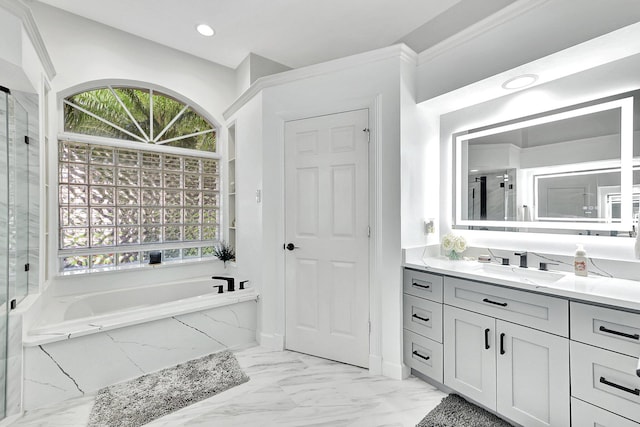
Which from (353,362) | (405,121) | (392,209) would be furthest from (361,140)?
(353,362)

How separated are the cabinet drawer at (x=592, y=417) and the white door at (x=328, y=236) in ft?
4.15

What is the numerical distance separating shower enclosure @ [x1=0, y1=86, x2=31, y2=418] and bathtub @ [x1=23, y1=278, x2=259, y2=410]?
0.19 metres

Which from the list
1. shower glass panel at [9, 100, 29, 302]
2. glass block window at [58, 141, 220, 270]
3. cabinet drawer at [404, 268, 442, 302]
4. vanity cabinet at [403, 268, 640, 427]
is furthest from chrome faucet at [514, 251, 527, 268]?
shower glass panel at [9, 100, 29, 302]

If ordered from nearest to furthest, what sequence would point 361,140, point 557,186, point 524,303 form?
point 524,303, point 557,186, point 361,140

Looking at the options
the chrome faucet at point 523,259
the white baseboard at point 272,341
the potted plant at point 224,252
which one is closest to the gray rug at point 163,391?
the white baseboard at point 272,341

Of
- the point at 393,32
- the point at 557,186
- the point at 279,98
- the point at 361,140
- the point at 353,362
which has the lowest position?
the point at 353,362

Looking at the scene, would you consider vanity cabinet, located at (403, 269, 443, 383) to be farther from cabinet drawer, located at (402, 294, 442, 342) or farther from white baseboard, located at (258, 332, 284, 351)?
white baseboard, located at (258, 332, 284, 351)

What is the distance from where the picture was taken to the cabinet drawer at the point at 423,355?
206cm

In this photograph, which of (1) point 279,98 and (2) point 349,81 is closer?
(2) point 349,81

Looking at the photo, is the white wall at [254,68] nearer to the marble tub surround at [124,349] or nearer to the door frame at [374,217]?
the door frame at [374,217]

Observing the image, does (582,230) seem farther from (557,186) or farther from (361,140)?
(361,140)

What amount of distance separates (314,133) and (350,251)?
1047 millimetres

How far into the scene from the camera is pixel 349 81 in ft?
7.97

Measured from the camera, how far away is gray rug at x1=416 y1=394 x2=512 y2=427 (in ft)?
5.73
